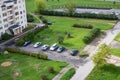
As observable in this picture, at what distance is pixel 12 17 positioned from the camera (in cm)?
8162

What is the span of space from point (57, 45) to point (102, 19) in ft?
98.3

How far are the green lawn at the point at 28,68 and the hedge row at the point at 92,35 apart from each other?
1431cm

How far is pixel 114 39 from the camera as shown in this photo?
75.1 m

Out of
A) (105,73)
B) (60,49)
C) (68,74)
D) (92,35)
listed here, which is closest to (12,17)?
(60,49)

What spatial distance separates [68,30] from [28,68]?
1105 inches

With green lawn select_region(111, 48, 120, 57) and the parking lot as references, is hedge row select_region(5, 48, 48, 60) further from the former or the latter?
green lawn select_region(111, 48, 120, 57)

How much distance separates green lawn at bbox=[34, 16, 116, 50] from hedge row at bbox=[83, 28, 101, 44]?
4.80 ft

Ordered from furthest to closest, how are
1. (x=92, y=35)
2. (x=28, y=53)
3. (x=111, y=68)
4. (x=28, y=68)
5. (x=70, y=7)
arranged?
(x=70, y=7), (x=92, y=35), (x=28, y=53), (x=28, y=68), (x=111, y=68)

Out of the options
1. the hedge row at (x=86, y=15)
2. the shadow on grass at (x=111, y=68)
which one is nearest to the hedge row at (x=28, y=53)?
the shadow on grass at (x=111, y=68)

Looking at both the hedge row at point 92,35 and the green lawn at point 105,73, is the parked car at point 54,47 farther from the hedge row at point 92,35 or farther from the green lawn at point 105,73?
the green lawn at point 105,73

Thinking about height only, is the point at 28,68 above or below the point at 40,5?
below

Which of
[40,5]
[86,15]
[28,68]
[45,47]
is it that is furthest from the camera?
[40,5]

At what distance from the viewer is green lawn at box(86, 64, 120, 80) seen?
5356cm

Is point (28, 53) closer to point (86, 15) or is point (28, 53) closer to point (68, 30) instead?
point (68, 30)
